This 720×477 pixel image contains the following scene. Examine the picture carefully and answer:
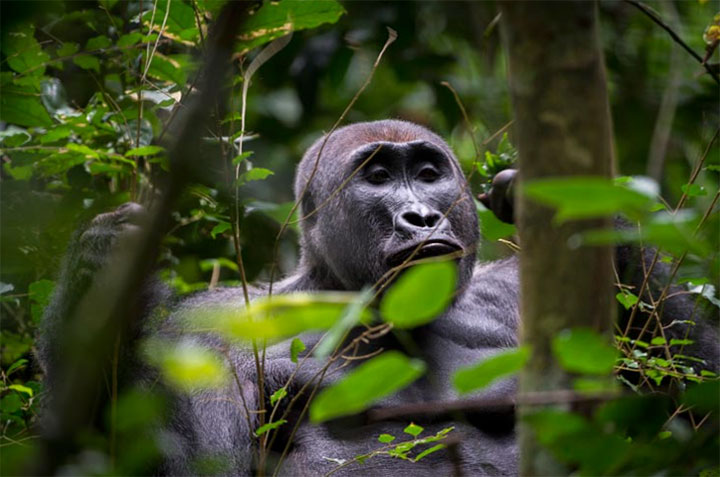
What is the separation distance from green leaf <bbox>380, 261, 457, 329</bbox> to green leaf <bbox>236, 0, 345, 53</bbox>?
2571 mm

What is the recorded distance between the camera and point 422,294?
1.08 m

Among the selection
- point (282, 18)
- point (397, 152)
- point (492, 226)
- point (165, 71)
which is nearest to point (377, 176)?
point (397, 152)

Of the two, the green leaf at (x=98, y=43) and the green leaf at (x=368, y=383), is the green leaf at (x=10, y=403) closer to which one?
the green leaf at (x=98, y=43)

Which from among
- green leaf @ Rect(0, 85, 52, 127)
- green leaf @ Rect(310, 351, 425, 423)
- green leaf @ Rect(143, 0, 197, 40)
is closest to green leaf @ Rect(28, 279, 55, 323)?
green leaf @ Rect(0, 85, 52, 127)

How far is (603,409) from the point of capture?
3.97 feet

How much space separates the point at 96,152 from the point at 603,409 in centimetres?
268

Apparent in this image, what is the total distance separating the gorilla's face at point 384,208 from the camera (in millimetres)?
3480

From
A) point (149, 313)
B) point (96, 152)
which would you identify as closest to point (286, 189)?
point (96, 152)

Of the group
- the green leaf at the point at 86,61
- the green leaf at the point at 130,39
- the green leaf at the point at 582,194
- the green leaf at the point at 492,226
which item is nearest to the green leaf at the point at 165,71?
the green leaf at the point at 130,39

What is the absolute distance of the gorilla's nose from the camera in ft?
11.2

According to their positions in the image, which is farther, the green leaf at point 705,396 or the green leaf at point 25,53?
the green leaf at point 25,53

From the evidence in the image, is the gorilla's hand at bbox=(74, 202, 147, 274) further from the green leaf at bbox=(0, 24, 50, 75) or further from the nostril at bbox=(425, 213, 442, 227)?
the nostril at bbox=(425, 213, 442, 227)

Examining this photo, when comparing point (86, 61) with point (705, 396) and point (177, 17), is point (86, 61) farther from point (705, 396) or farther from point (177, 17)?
point (705, 396)

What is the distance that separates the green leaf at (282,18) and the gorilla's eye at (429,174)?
2.38ft
